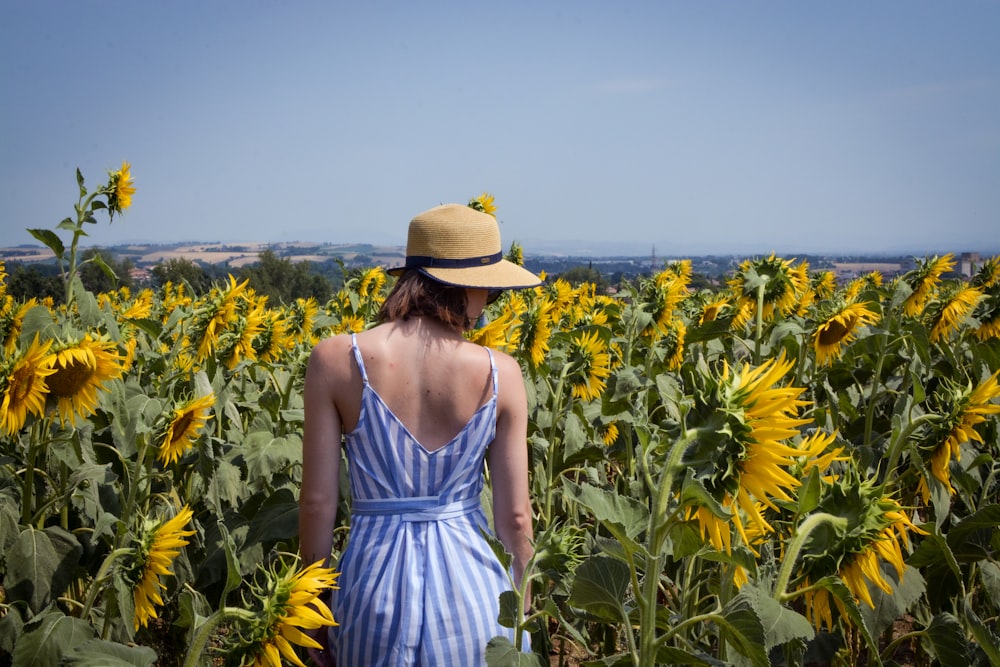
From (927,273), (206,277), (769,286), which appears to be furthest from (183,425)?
(206,277)

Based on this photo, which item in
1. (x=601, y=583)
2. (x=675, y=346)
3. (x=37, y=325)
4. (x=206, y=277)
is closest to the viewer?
(x=601, y=583)

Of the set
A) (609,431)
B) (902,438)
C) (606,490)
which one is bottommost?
(609,431)

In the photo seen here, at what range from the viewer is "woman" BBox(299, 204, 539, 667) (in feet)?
6.39

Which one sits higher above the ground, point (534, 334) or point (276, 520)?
point (534, 334)

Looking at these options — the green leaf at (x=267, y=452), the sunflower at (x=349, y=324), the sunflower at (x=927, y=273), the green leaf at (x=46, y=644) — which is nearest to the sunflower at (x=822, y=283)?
the sunflower at (x=927, y=273)

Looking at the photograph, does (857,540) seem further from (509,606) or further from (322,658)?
(322,658)

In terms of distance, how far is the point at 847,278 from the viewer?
7.25 m

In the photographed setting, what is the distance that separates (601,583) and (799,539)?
0.38 metres

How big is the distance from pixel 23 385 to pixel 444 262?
121cm

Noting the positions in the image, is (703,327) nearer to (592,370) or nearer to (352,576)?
(592,370)

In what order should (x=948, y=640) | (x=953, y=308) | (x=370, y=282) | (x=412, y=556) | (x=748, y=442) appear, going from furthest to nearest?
(x=370, y=282)
(x=953, y=308)
(x=948, y=640)
(x=412, y=556)
(x=748, y=442)

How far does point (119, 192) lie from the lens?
12.3ft

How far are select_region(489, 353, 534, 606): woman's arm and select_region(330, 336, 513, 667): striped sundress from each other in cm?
5

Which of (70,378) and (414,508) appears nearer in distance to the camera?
(414,508)
